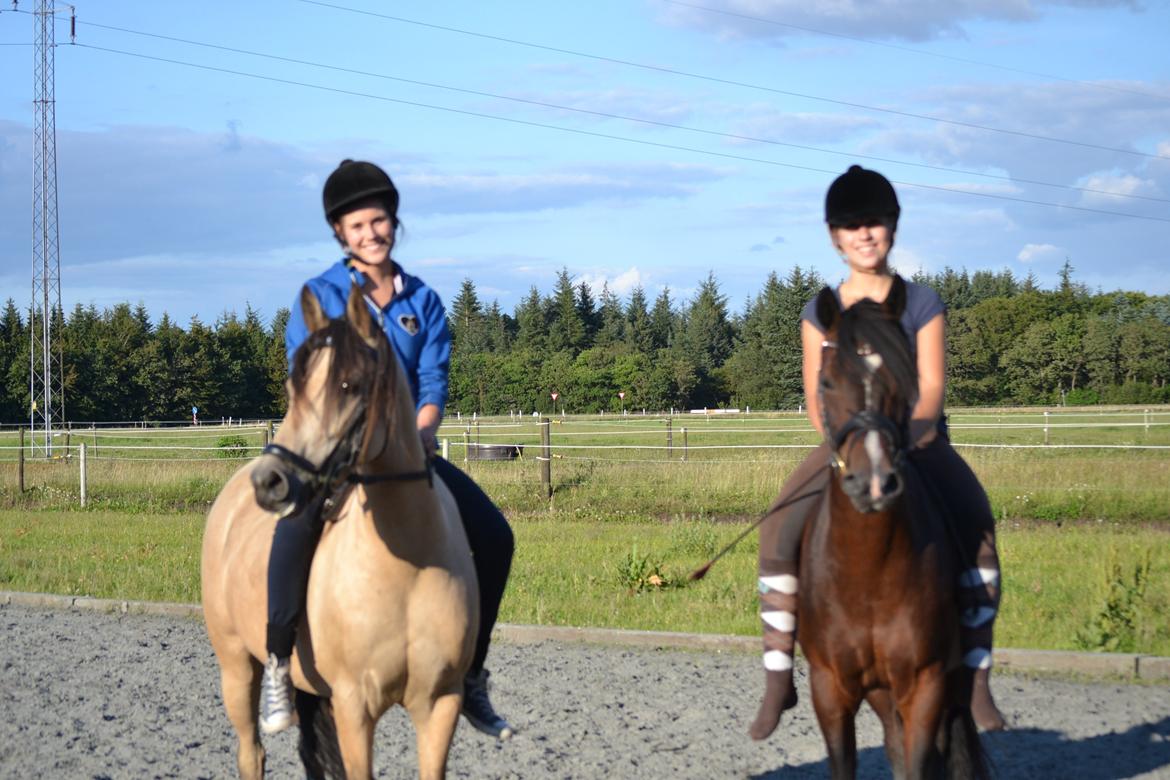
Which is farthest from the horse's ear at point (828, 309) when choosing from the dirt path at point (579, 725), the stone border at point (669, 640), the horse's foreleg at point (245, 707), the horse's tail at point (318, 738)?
the stone border at point (669, 640)

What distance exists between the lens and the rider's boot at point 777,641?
15.5 ft

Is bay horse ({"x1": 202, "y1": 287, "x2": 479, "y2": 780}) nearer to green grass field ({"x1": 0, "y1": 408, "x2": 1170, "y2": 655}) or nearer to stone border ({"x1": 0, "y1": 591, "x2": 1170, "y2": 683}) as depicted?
stone border ({"x1": 0, "y1": 591, "x2": 1170, "y2": 683})

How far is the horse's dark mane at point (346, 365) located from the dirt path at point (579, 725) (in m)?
3.06

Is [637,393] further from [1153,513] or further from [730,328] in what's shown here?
[1153,513]

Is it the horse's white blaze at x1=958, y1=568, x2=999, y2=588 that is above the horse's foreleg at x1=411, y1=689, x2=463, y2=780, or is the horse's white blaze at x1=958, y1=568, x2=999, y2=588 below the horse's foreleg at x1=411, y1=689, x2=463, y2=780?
above

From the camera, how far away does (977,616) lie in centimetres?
458

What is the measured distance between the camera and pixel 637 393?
83.8m

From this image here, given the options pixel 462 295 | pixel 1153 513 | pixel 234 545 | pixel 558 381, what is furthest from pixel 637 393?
pixel 234 545

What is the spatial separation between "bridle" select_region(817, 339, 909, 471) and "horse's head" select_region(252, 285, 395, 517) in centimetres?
153

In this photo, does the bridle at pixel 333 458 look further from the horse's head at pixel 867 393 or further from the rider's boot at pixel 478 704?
the horse's head at pixel 867 393

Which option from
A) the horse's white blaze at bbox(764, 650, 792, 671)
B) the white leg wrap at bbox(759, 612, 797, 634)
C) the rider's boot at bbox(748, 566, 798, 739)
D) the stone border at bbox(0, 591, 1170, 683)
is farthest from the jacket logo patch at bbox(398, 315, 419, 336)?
the stone border at bbox(0, 591, 1170, 683)

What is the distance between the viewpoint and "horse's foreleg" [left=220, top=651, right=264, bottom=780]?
5477mm

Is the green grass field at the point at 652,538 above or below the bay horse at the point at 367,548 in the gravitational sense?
below

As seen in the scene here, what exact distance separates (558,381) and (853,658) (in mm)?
79798
